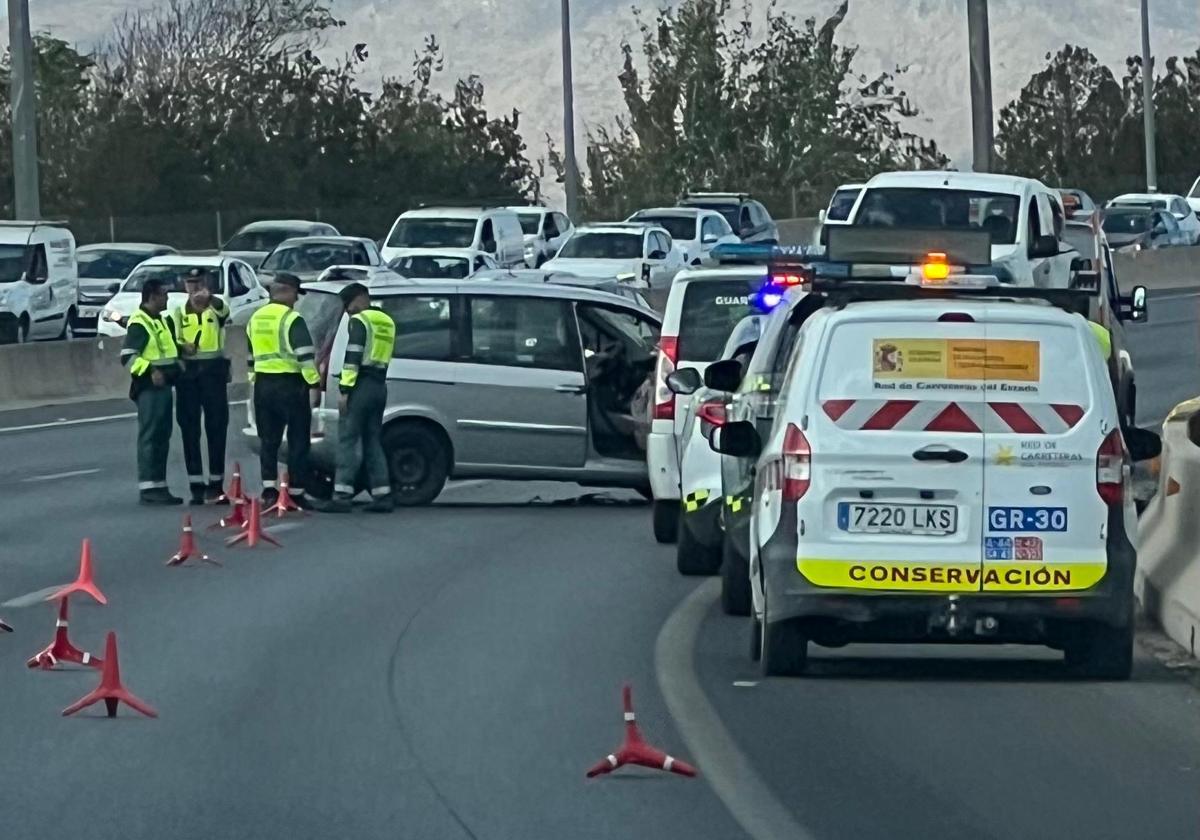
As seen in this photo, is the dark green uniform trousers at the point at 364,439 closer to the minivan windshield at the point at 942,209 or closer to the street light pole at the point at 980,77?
the minivan windshield at the point at 942,209

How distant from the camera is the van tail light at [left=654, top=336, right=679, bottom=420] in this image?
669 inches

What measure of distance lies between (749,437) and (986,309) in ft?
4.91

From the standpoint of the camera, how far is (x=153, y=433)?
20203 mm

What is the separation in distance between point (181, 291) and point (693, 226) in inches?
566

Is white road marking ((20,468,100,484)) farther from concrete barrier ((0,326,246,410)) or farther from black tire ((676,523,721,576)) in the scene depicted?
black tire ((676,523,721,576))

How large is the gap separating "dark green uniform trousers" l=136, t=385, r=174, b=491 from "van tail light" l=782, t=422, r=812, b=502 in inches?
392

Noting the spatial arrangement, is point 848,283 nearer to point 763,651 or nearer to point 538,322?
point 763,651

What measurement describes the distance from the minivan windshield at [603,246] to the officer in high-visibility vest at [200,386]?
21.3m

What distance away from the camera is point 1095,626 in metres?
11.2

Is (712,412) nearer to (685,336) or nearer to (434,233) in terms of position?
(685,336)

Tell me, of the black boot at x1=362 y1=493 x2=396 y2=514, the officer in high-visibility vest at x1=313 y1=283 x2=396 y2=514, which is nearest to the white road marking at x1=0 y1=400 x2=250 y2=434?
the black boot at x1=362 y1=493 x2=396 y2=514

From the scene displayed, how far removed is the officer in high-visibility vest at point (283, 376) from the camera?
Result: 63.9 feet

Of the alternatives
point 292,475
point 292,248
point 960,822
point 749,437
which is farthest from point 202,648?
point 292,248

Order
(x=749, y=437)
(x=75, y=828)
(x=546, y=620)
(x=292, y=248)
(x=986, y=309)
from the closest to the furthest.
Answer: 1. (x=75, y=828)
2. (x=986, y=309)
3. (x=749, y=437)
4. (x=546, y=620)
5. (x=292, y=248)
